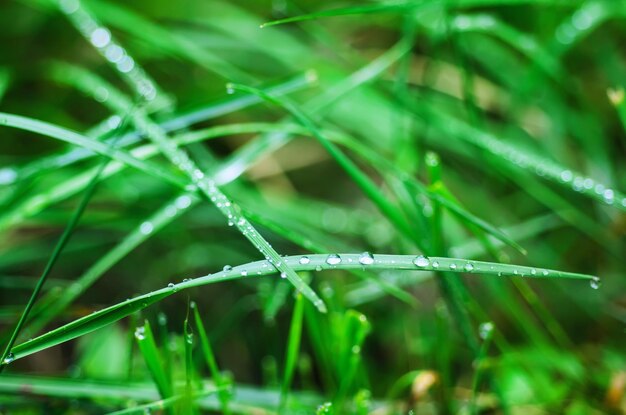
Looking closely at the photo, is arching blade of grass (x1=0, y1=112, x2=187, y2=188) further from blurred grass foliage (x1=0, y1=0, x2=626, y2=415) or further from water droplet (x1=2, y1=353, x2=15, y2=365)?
water droplet (x1=2, y1=353, x2=15, y2=365)

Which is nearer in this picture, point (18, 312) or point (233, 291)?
point (18, 312)

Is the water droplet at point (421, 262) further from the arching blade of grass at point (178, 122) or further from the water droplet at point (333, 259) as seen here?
the arching blade of grass at point (178, 122)

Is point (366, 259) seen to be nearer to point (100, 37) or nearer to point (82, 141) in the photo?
point (82, 141)

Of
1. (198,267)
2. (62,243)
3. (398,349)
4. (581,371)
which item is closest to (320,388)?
(398,349)

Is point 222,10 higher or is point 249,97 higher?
point 222,10

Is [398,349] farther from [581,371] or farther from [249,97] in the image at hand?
[249,97]

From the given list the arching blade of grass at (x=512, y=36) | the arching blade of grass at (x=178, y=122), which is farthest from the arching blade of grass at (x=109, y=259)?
the arching blade of grass at (x=512, y=36)
